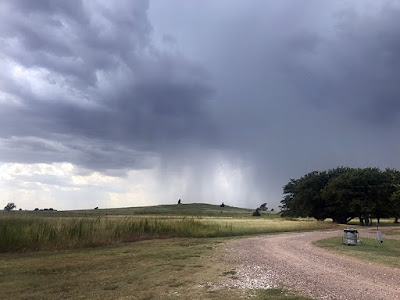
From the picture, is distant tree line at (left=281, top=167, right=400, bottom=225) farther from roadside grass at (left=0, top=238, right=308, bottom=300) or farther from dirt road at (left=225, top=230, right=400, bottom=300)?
roadside grass at (left=0, top=238, right=308, bottom=300)

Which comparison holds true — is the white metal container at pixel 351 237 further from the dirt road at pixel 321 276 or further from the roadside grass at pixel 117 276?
the roadside grass at pixel 117 276

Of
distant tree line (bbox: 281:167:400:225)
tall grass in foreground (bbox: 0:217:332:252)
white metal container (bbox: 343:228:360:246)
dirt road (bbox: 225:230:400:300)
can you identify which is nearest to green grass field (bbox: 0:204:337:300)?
tall grass in foreground (bbox: 0:217:332:252)

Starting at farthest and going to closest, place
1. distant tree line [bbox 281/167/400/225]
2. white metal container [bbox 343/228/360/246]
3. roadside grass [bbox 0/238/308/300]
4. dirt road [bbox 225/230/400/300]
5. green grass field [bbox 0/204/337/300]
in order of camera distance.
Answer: distant tree line [bbox 281/167/400/225] < white metal container [bbox 343/228/360/246] < green grass field [bbox 0/204/337/300] < roadside grass [bbox 0/238/308/300] < dirt road [bbox 225/230/400/300]

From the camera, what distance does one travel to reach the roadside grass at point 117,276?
870 centimetres

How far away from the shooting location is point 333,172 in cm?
6738

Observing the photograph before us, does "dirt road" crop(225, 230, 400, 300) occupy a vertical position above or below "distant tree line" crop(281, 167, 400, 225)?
below

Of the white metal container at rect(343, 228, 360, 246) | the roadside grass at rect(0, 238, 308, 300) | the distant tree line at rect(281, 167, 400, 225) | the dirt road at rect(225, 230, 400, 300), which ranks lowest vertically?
the roadside grass at rect(0, 238, 308, 300)

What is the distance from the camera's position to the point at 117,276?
11195 millimetres

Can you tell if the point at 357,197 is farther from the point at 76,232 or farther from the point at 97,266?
the point at 97,266

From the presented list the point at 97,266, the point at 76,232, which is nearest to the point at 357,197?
the point at 76,232

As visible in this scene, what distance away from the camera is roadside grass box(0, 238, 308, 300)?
8.70 meters

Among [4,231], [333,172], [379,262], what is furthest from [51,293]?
[333,172]

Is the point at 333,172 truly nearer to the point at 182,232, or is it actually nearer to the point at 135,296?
the point at 182,232

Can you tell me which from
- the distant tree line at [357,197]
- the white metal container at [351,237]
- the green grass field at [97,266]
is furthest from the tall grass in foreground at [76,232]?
the distant tree line at [357,197]
